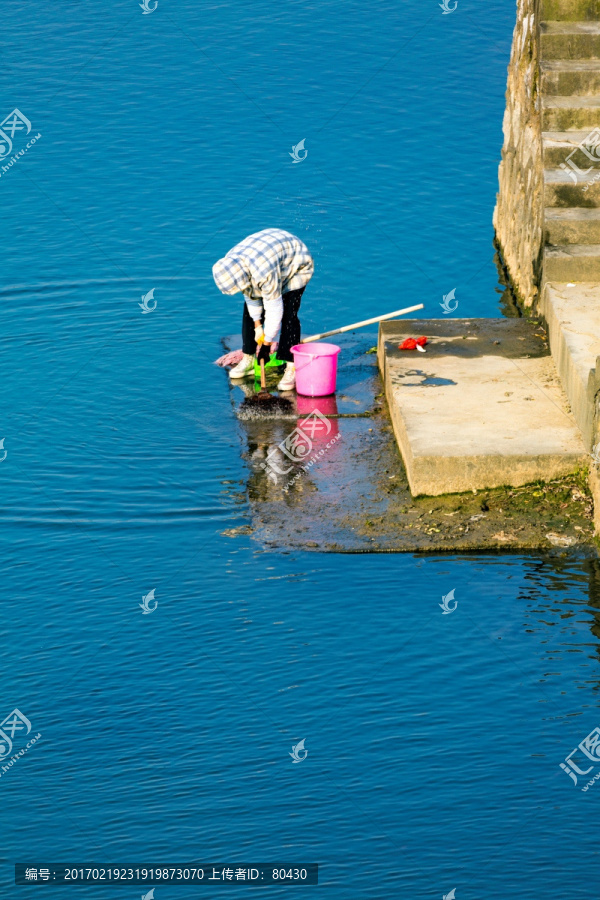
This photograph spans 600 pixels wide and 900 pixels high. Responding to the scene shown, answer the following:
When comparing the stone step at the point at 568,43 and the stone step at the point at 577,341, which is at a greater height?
the stone step at the point at 568,43

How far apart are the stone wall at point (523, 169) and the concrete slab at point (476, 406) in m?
1.05

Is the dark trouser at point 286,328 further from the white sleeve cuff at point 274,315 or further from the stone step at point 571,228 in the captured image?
the stone step at point 571,228

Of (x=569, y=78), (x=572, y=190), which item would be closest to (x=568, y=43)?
(x=569, y=78)

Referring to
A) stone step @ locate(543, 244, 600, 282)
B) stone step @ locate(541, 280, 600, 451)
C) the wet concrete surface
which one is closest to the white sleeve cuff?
the wet concrete surface

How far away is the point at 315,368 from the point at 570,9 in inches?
202

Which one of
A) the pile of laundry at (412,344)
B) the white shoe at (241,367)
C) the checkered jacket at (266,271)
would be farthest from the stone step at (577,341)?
the white shoe at (241,367)

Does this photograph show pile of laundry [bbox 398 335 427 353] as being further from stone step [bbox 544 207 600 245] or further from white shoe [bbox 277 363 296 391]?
stone step [bbox 544 207 600 245]

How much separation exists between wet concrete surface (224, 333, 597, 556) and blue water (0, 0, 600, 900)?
17 centimetres

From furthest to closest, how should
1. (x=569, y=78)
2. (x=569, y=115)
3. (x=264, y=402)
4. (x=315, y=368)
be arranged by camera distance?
(x=569, y=78), (x=569, y=115), (x=264, y=402), (x=315, y=368)

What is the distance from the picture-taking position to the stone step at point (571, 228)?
12.1 meters

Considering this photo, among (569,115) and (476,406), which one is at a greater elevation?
(569,115)

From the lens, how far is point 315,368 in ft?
37.7

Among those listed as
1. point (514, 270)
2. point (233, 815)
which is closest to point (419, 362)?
point (514, 270)

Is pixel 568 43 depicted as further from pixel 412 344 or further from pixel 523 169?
pixel 412 344
